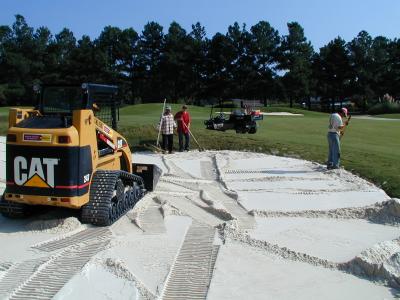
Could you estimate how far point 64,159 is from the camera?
703cm

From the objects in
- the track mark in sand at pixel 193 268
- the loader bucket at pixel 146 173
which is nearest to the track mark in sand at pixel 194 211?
the track mark in sand at pixel 193 268

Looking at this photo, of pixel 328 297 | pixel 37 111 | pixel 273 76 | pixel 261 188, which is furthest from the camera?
pixel 273 76

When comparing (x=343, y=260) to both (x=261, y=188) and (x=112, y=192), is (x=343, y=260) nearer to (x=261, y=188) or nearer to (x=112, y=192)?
(x=112, y=192)

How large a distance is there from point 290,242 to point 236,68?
65074 millimetres

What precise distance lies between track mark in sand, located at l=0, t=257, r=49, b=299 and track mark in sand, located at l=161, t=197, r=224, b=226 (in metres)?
2.83


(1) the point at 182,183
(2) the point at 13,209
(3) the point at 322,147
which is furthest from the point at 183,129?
(2) the point at 13,209

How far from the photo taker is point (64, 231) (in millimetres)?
7402

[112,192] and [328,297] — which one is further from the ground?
[112,192]

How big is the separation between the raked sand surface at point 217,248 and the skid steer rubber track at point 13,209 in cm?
12

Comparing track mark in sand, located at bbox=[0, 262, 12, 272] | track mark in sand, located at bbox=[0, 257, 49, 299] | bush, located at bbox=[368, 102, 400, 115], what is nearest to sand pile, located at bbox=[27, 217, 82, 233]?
track mark in sand, located at bbox=[0, 257, 49, 299]

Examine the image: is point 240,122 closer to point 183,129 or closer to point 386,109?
point 183,129

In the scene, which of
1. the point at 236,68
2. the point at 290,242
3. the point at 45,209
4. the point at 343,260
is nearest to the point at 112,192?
the point at 45,209

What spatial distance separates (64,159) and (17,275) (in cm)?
183

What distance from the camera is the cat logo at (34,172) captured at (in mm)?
7082
